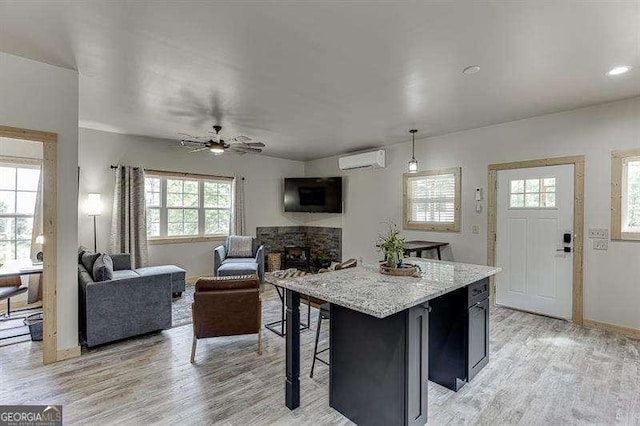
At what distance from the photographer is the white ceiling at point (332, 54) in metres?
2.00

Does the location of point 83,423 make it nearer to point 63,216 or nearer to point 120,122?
point 63,216

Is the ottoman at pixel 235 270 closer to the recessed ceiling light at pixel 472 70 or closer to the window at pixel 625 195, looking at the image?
the recessed ceiling light at pixel 472 70

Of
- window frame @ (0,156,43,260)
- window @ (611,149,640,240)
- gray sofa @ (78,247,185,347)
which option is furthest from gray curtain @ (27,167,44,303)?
window @ (611,149,640,240)

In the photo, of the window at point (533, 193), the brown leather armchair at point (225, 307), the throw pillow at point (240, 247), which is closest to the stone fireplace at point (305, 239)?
the throw pillow at point (240, 247)

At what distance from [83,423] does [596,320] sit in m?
5.15

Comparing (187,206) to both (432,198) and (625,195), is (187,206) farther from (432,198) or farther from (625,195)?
(625,195)

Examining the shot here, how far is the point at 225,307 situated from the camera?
2906mm

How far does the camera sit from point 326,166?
287 inches

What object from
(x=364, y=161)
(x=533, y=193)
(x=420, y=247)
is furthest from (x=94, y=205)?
(x=533, y=193)

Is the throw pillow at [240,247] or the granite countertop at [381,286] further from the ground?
the granite countertop at [381,286]

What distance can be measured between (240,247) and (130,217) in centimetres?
193

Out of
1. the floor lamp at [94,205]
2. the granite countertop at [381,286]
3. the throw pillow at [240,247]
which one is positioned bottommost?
the throw pillow at [240,247]

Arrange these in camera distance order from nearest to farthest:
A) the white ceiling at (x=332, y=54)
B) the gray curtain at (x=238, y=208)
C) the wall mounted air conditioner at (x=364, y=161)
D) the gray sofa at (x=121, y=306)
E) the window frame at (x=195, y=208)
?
1. the white ceiling at (x=332, y=54)
2. the gray sofa at (x=121, y=306)
3. the window frame at (x=195, y=208)
4. the wall mounted air conditioner at (x=364, y=161)
5. the gray curtain at (x=238, y=208)

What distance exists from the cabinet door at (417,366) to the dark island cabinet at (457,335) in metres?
0.64
